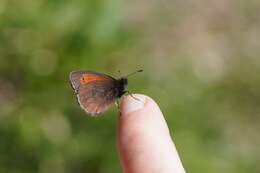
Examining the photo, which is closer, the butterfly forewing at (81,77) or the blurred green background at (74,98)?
the butterfly forewing at (81,77)

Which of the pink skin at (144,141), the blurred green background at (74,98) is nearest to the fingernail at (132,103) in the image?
the pink skin at (144,141)

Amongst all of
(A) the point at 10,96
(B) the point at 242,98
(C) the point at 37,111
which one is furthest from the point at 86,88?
(B) the point at 242,98

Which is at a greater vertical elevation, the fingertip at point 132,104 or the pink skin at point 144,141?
the fingertip at point 132,104

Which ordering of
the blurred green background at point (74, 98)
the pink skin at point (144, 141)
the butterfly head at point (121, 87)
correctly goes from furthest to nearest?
the blurred green background at point (74, 98), the butterfly head at point (121, 87), the pink skin at point (144, 141)

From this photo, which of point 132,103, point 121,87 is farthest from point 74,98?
point 132,103

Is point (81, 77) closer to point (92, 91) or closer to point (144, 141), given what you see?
point (92, 91)

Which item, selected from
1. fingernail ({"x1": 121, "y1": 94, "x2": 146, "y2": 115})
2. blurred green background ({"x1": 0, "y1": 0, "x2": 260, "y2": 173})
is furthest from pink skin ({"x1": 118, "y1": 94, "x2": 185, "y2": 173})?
blurred green background ({"x1": 0, "y1": 0, "x2": 260, "y2": 173})

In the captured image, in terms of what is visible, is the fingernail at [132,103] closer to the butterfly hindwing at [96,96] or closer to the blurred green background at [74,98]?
the butterfly hindwing at [96,96]

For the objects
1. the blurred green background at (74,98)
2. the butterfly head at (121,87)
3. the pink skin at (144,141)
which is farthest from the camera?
the blurred green background at (74,98)
